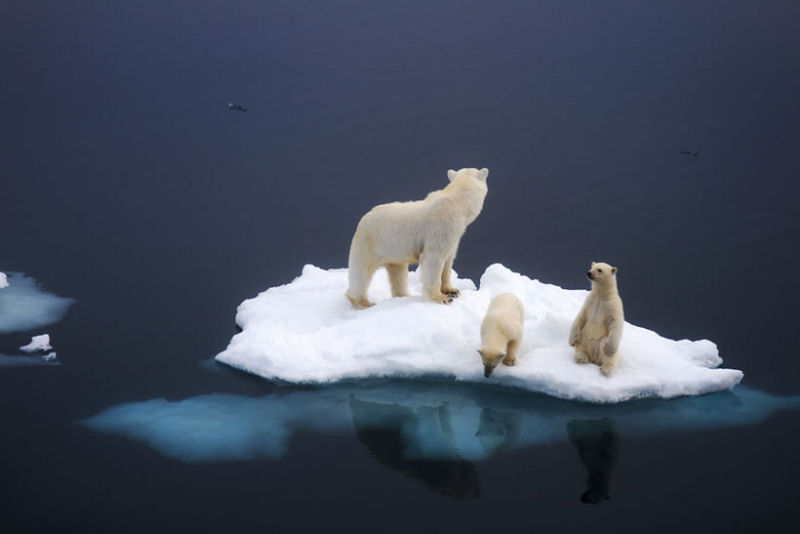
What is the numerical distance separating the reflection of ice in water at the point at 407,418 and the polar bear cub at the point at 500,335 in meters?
0.56

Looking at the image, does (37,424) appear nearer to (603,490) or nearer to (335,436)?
(335,436)

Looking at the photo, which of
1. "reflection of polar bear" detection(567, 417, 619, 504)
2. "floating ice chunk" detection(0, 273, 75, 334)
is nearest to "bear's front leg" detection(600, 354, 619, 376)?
"reflection of polar bear" detection(567, 417, 619, 504)

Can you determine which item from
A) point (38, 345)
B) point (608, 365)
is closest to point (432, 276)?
point (608, 365)

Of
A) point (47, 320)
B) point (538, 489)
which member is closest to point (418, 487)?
point (538, 489)

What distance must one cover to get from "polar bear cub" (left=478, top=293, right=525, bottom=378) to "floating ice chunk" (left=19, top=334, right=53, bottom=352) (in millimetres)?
6710

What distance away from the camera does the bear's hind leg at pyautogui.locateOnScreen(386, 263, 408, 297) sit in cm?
1391

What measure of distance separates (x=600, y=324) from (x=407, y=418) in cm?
278

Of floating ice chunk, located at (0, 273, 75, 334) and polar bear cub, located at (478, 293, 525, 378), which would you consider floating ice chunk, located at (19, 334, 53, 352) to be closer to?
floating ice chunk, located at (0, 273, 75, 334)

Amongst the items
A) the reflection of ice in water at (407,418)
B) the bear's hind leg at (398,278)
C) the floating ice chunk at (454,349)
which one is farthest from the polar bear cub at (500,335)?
the bear's hind leg at (398,278)

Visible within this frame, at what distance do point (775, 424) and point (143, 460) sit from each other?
7.97 meters

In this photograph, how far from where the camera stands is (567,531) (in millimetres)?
10188

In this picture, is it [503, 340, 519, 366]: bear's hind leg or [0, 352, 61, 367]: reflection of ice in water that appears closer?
[503, 340, 519, 366]: bear's hind leg

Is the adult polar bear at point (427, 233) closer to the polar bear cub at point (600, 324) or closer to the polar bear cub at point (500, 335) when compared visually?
the polar bear cub at point (500, 335)

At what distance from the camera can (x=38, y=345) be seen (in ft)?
46.1
